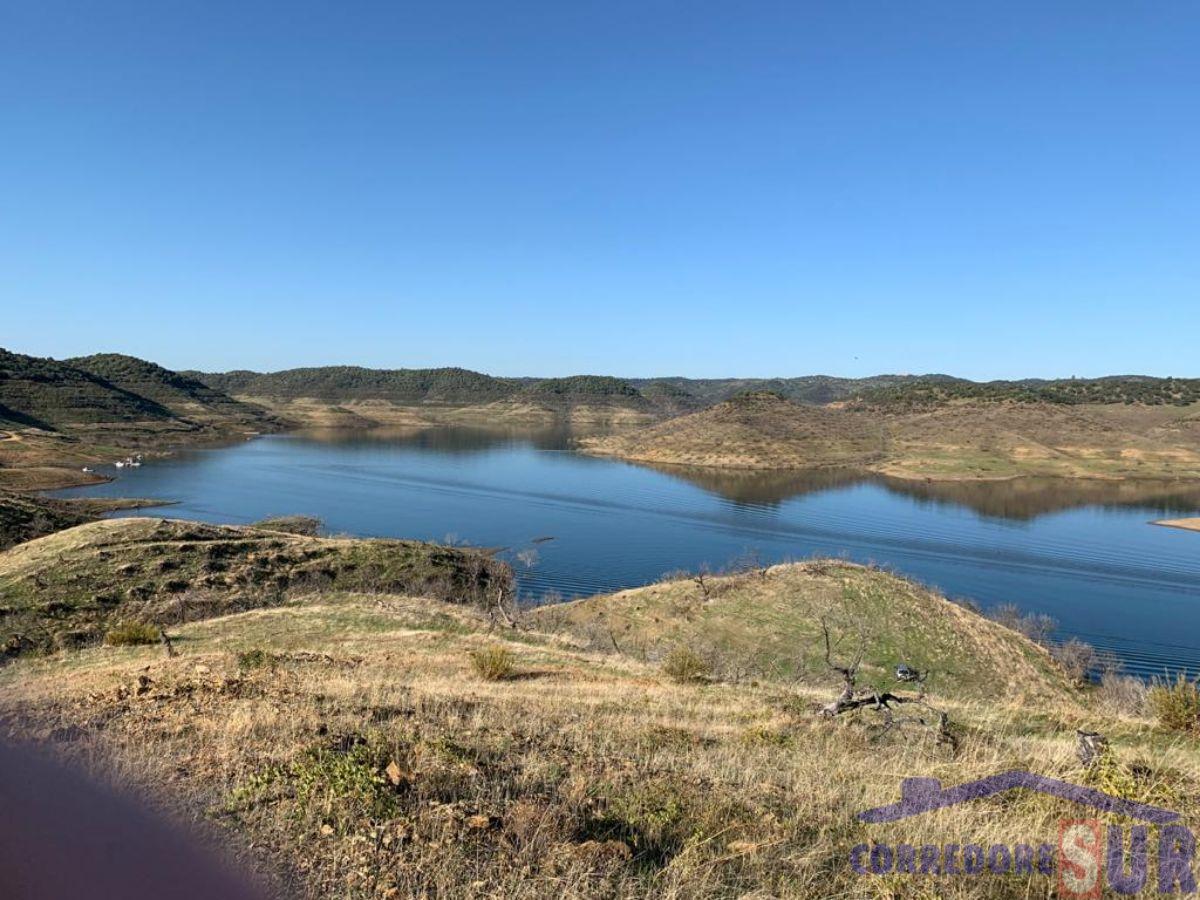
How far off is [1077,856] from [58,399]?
206 meters

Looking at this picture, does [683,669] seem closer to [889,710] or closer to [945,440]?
[889,710]

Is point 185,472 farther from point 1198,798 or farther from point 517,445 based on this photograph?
point 1198,798

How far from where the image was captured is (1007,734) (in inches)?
472

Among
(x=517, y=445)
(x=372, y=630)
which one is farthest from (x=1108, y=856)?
(x=517, y=445)

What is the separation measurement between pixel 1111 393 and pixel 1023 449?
277ft

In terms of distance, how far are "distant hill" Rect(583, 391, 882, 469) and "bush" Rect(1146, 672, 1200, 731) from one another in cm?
12853

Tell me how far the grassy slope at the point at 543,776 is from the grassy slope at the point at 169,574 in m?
18.6

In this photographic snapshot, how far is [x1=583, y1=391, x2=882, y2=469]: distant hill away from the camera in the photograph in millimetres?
146250

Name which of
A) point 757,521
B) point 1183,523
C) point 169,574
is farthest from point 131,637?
point 1183,523

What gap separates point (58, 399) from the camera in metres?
159

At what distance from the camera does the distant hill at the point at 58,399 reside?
484 feet

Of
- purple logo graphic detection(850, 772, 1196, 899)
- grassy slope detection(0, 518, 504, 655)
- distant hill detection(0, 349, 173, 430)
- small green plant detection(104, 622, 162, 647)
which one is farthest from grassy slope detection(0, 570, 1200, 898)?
distant hill detection(0, 349, 173, 430)

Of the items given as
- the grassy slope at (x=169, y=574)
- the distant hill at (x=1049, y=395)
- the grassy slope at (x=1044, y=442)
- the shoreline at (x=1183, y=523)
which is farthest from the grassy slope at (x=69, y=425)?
the distant hill at (x=1049, y=395)

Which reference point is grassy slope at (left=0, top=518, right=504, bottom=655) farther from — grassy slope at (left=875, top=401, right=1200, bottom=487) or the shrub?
grassy slope at (left=875, top=401, right=1200, bottom=487)
